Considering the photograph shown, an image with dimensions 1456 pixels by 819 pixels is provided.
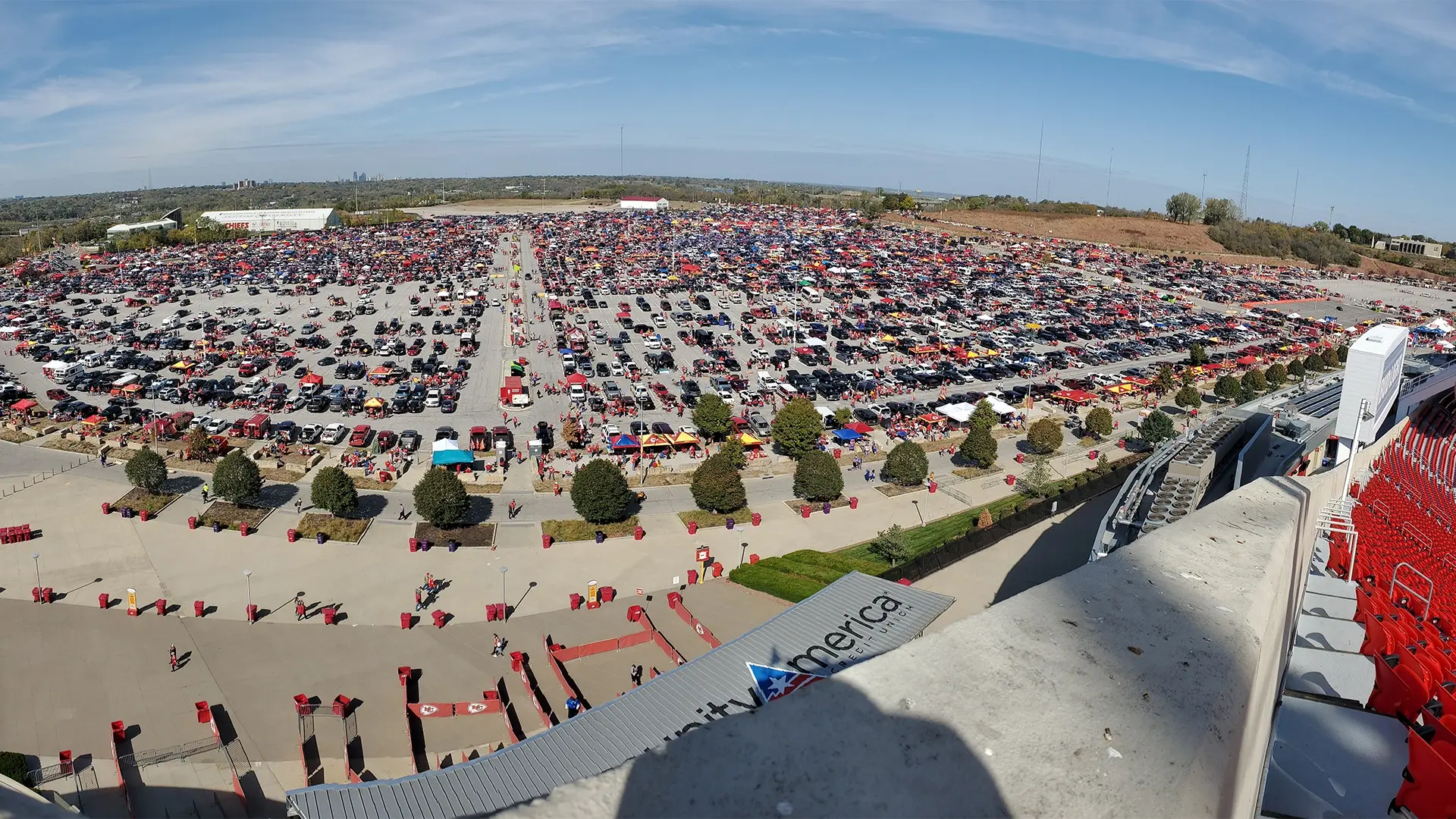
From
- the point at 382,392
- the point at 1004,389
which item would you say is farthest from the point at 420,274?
the point at 1004,389

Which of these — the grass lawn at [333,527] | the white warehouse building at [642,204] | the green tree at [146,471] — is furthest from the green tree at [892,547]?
the white warehouse building at [642,204]

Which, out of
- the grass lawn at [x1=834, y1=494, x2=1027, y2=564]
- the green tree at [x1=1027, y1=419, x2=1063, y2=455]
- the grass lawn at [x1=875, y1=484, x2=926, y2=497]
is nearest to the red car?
the grass lawn at [x1=834, y1=494, x2=1027, y2=564]

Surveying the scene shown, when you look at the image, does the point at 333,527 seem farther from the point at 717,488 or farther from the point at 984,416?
the point at 984,416

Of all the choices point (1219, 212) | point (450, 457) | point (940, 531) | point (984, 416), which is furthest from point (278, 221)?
point (1219, 212)

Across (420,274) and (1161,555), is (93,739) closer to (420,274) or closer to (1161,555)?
(1161,555)

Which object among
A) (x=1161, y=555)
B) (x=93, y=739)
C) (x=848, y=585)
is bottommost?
(x=93, y=739)

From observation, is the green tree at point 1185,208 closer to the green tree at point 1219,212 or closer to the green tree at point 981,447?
the green tree at point 1219,212

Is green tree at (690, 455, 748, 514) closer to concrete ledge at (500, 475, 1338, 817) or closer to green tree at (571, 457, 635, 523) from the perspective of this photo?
green tree at (571, 457, 635, 523)
